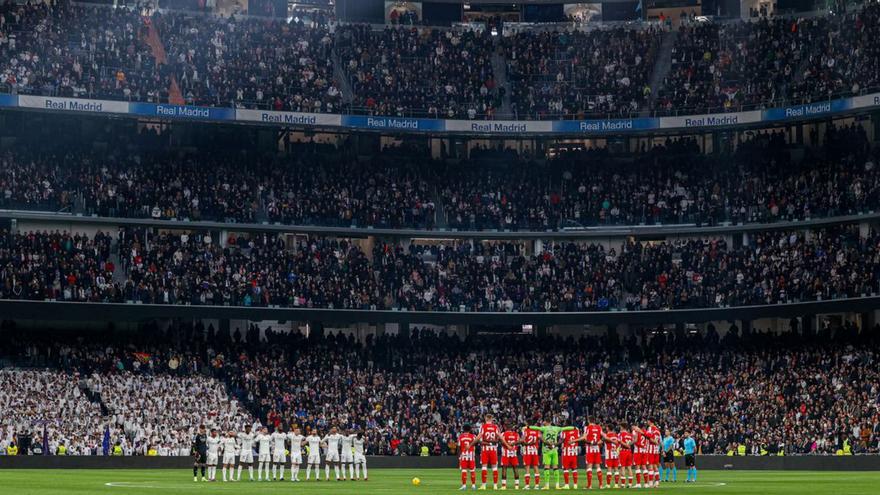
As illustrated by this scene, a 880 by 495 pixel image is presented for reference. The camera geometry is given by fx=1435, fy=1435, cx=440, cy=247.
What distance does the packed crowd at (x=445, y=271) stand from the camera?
7600 cm

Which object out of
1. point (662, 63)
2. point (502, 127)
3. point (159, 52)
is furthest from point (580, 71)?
point (159, 52)

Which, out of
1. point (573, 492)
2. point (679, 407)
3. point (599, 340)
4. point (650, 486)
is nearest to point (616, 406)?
point (679, 407)

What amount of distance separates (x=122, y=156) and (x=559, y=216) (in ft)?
85.0

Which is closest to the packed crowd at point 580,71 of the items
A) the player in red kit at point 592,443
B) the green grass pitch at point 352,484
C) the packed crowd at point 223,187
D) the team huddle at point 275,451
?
the packed crowd at point 223,187

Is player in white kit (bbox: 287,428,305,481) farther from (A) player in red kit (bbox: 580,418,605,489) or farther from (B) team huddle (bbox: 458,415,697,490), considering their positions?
(A) player in red kit (bbox: 580,418,605,489)

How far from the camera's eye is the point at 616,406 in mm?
74500

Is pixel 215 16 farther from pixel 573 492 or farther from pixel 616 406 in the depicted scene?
pixel 573 492

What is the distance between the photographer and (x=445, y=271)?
83125 millimetres

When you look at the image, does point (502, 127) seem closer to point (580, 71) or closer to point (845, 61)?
point (580, 71)

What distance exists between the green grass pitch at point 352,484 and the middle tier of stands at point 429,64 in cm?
2928

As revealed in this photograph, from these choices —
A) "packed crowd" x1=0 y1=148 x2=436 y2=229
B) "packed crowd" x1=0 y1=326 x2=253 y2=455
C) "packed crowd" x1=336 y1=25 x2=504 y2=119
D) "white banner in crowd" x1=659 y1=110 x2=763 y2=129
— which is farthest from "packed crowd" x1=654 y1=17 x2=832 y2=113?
Result: "packed crowd" x1=0 y1=326 x2=253 y2=455

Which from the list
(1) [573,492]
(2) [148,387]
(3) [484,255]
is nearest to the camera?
(1) [573,492]

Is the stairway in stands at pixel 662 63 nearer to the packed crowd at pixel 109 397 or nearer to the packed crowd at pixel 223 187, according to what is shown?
the packed crowd at pixel 223 187

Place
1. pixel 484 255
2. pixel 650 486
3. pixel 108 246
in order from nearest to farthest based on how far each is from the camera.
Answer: pixel 650 486 < pixel 108 246 < pixel 484 255
